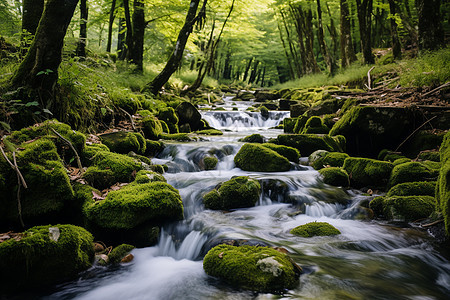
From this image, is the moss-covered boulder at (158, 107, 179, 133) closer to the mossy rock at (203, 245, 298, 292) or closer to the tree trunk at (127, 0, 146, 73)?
the tree trunk at (127, 0, 146, 73)

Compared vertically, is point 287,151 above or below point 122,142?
below

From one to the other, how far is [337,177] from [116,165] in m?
4.20

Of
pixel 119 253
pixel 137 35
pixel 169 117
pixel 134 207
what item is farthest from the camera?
pixel 137 35

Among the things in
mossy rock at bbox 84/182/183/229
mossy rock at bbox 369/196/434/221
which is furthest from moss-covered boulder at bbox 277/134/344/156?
mossy rock at bbox 84/182/183/229

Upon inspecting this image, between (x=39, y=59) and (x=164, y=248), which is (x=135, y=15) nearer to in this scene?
(x=39, y=59)

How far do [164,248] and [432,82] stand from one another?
798 centimetres

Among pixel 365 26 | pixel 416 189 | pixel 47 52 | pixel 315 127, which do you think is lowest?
pixel 416 189

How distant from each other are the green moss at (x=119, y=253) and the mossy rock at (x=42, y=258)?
0.94 feet

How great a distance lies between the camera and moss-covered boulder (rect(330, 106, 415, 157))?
7.16 m

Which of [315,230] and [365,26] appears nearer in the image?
[315,230]

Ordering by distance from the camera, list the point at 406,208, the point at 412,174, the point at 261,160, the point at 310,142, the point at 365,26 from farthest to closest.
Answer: the point at 365,26
the point at 310,142
the point at 261,160
the point at 412,174
the point at 406,208

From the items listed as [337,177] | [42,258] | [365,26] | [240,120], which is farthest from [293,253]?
[365,26]

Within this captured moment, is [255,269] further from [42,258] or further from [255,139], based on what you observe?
[255,139]

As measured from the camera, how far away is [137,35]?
12734 mm
